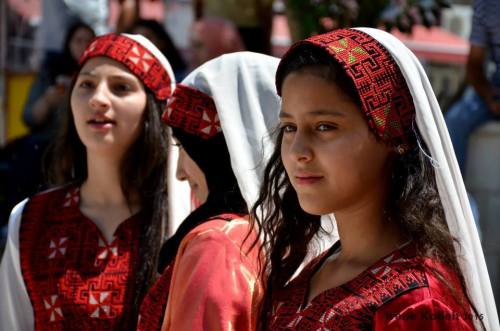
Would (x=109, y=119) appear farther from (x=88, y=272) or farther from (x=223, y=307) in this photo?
(x=223, y=307)

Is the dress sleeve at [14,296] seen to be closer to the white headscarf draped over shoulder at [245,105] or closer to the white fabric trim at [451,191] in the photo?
the white headscarf draped over shoulder at [245,105]

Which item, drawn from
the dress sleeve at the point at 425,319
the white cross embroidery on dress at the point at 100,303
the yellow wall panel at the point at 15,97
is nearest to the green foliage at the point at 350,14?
the white cross embroidery on dress at the point at 100,303

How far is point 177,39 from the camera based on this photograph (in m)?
7.95

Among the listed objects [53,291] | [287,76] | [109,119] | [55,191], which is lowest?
[53,291]

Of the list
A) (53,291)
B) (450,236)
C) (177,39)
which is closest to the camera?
(450,236)

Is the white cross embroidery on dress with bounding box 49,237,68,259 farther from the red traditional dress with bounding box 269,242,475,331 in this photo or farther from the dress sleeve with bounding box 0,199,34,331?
the red traditional dress with bounding box 269,242,475,331

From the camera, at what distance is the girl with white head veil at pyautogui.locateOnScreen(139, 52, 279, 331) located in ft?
7.11

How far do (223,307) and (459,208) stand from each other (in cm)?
62

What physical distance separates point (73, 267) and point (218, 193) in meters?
0.82

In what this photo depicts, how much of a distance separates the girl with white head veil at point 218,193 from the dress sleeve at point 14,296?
27.6 inches

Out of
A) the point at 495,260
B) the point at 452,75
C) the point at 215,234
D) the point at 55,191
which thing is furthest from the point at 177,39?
the point at 215,234

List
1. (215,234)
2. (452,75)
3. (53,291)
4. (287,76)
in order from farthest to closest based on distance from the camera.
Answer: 1. (452,75)
2. (53,291)
3. (215,234)
4. (287,76)

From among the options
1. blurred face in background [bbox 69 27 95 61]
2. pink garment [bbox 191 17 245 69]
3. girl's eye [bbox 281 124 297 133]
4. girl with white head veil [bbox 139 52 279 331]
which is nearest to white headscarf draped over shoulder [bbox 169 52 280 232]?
girl with white head veil [bbox 139 52 279 331]

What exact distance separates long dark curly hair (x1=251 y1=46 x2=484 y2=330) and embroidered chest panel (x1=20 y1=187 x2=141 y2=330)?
35.5 inches
